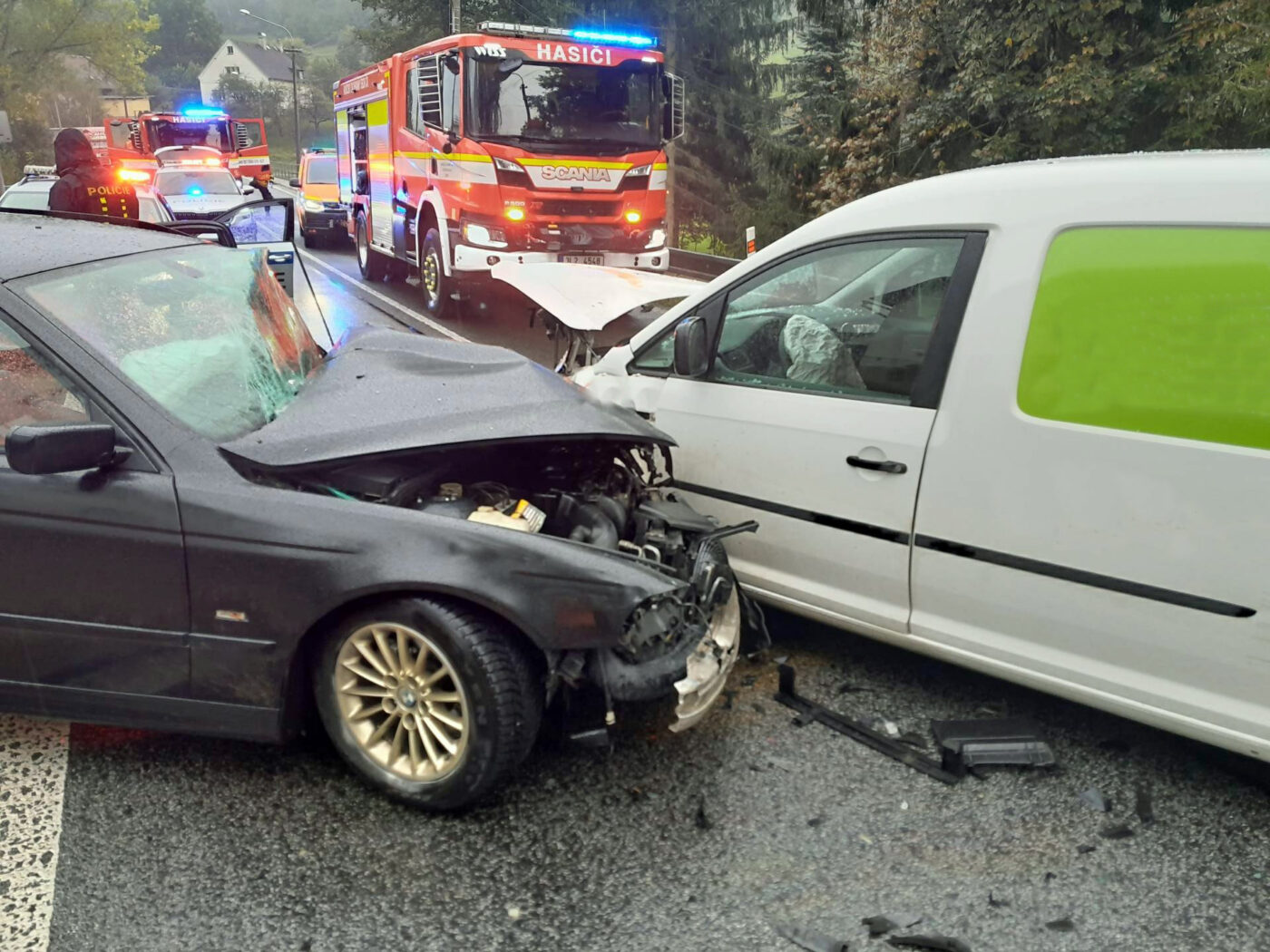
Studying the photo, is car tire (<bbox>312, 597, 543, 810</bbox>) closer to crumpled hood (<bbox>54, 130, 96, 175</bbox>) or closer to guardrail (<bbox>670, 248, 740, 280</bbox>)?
crumpled hood (<bbox>54, 130, 96, 175</bbox>)

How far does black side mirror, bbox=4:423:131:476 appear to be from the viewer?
2.64m

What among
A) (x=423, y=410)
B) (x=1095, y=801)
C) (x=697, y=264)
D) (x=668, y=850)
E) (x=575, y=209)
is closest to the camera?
(x=668, y=850)

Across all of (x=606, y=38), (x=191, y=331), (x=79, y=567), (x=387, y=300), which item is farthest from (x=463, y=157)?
(x=79, y=567)

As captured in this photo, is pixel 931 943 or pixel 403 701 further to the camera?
pixel 403 701

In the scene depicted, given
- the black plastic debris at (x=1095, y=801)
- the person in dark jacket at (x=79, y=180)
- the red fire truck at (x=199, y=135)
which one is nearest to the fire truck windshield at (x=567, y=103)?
the person in dark jacket at (x=79, y=180)

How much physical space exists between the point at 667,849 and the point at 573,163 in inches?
379

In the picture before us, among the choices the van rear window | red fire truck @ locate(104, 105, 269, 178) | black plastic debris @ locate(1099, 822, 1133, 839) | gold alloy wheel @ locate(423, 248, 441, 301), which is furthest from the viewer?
red fire truck @ locate(104, 105, 269, 178)

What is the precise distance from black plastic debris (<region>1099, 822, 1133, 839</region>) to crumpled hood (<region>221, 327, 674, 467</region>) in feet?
5.76

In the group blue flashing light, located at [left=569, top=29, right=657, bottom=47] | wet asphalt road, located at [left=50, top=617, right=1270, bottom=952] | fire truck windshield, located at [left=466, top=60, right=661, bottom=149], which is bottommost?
wet asphalt road, located at [left=50, top=617, right=1270, bottom=952]

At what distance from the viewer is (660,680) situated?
287 cm

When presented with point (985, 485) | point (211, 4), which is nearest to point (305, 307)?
point (985, 485)

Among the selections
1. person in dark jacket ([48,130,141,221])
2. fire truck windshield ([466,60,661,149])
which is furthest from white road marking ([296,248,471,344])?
person in dark jacket ([48,130,141,221])

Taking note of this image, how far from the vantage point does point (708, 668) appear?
10.0 ft

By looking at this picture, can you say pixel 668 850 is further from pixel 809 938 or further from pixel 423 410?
pixel 423 410
